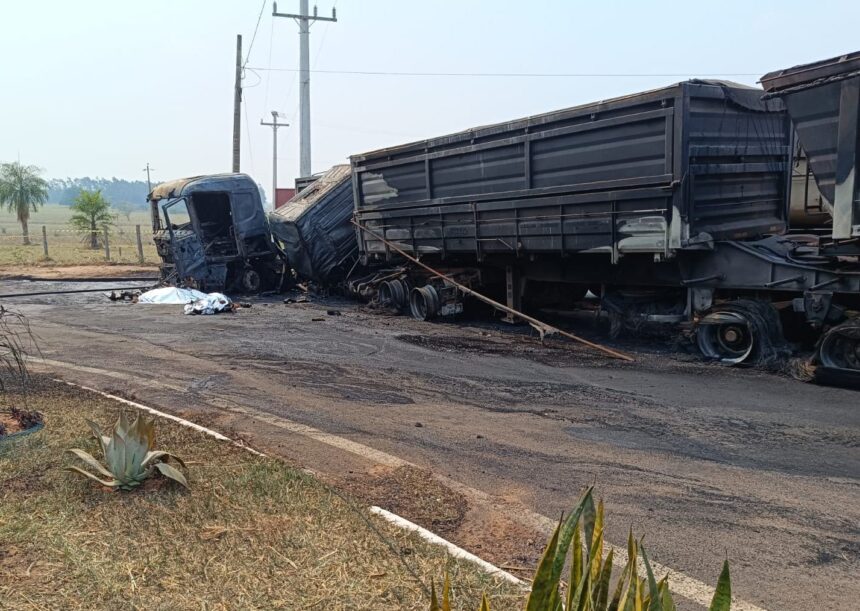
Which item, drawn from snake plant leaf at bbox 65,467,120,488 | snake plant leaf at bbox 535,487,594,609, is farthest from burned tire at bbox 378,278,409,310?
snake plant leaf at bbox 535,487,594,609

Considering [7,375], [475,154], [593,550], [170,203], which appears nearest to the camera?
[593,550]

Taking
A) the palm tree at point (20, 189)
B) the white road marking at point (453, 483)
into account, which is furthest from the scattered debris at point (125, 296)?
the palm tree at point (20, 189)

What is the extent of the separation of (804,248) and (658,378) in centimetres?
220

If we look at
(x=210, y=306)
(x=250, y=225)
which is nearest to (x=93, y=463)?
(x=210, y=306)

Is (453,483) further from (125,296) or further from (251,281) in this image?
(251,281)

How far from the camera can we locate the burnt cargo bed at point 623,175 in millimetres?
8742

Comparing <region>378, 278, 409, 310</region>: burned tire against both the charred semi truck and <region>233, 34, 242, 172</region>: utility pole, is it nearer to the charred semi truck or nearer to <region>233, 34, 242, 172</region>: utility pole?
the charred semi truck

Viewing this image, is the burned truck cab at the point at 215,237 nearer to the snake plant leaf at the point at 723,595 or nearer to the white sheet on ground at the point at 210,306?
the white sheet on ground at the point at 210,306

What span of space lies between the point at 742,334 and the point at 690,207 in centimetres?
160

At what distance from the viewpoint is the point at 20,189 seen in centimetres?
5347

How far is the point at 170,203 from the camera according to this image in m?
18.2

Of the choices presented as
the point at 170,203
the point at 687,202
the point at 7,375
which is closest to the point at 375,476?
the point at 7,375

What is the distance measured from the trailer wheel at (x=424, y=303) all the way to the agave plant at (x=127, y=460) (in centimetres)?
852

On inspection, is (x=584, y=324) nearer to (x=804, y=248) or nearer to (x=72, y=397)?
(x=804, y=248)
